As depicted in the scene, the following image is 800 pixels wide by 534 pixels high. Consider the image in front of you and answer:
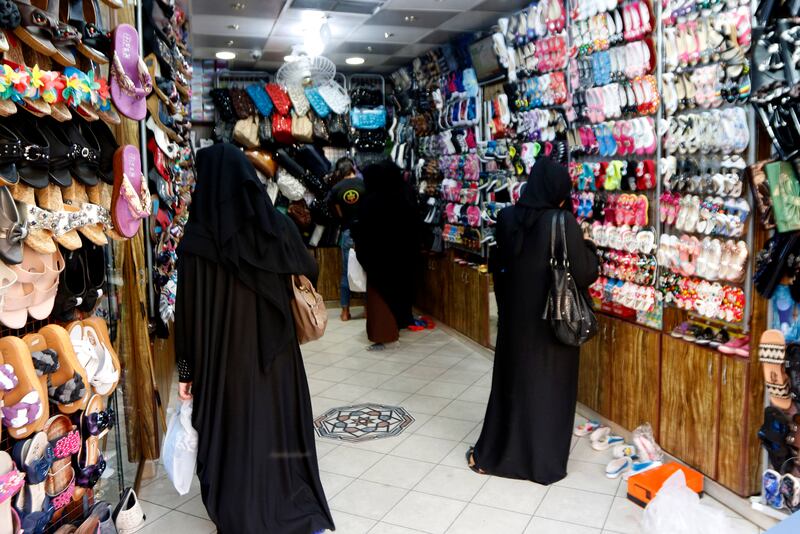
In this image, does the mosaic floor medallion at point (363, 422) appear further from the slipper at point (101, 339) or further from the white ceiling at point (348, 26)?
the white ceiling at point (348, 26)

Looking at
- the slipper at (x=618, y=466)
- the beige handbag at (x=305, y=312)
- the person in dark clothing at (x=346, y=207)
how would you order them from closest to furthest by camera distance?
the beige handbag at (x=305, y=312) < the slipper at (x=618, y=466) < the person in dark clothing at (x=346, y=207)

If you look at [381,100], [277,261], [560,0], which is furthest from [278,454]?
[381,100]

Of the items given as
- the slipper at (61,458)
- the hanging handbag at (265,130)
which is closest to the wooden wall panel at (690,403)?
the slipper at (61,458)

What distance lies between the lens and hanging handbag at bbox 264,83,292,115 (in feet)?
25.4

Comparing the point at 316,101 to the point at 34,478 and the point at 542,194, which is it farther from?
the point at 34,478

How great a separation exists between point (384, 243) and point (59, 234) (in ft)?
14.4

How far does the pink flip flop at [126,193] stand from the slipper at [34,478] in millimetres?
782

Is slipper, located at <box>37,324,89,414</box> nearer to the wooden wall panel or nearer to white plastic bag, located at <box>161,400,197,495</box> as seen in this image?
white plastic bag, located at <box>161,400,197,495</box>

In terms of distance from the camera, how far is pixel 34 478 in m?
1.86

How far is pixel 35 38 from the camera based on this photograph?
1.82m

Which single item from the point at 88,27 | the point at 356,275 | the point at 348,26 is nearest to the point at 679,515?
the point at 88,27

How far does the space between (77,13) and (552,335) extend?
247cm

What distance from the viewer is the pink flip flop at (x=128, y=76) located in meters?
2.33

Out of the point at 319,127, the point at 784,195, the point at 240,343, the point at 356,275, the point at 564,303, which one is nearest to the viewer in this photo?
the point at 784,195
